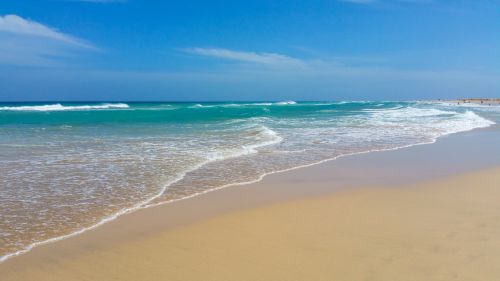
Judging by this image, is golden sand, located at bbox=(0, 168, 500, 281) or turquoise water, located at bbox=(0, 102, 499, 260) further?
turquoise water, located at bbox=(0, 102, 499, 260)

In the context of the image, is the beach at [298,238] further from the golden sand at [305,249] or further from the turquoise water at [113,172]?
the turquoise water at [113,172]

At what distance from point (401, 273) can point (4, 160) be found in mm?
9441

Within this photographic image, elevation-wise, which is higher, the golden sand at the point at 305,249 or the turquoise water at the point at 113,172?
the turquoise water at the point at 113,172

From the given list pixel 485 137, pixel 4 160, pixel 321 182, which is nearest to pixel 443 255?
pixel 321 182

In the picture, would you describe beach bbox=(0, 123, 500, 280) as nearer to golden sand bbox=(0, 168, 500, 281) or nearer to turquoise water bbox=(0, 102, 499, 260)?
golden sand bbox=(0, 168, 500, 281)

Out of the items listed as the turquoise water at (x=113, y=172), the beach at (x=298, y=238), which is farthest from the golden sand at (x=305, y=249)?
the turquoise water at (x=113, y=172)

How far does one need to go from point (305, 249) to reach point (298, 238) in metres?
0.34

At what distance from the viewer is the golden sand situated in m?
3.67

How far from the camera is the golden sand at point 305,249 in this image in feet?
12.1

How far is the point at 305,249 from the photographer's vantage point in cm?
422

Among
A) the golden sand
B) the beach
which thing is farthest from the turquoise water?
the golden sand

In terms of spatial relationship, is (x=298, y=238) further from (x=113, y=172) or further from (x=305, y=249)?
(x=113, y=172)

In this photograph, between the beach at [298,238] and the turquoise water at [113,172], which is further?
the turquoise water at [113,172]

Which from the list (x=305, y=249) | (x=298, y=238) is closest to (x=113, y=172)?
Result: (x=298, y=238)
